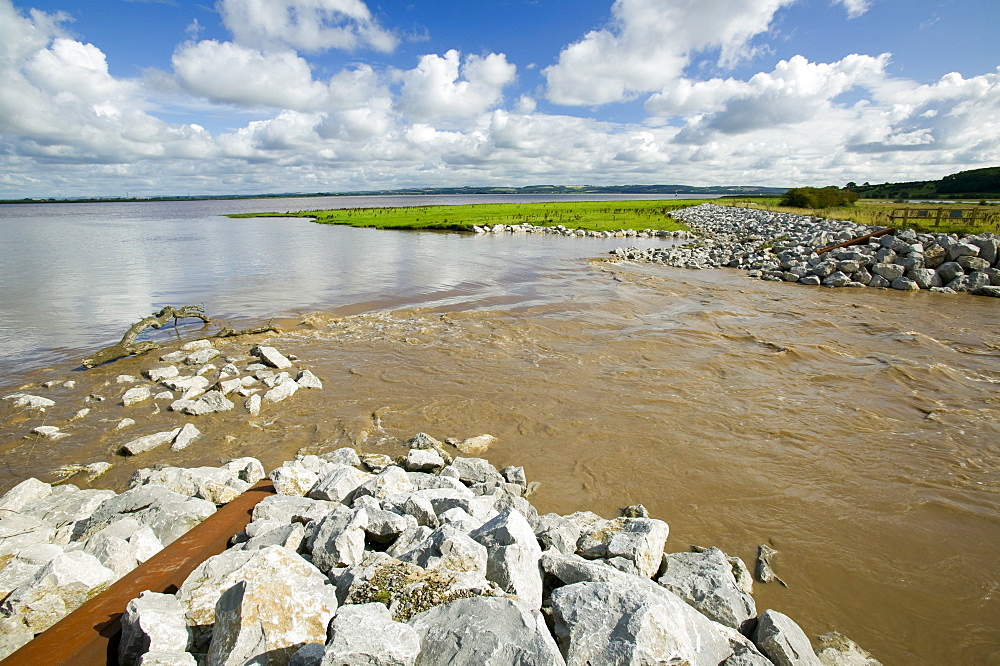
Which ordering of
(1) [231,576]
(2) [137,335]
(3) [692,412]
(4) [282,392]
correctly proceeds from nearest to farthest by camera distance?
(1) [231,576], (3) [692,412], (4) [282,392], (2) [137,335]

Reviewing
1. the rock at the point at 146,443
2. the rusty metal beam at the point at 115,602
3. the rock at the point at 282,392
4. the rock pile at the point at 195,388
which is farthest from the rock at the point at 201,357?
the rusty metal beam at the point at 115,602

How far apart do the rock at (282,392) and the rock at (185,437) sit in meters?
1.59

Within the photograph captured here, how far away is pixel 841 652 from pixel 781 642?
117 cm

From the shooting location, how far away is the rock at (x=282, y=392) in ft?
32.4

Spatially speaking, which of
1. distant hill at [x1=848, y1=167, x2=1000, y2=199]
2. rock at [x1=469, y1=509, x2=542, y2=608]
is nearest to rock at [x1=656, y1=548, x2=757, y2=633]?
rock at [x1=469, y1=509, x2=542, y2=608]

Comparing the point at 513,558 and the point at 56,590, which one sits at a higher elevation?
the point at 513,558

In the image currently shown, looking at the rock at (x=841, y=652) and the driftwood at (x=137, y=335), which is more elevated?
the driftwood at (x=137, y=335)

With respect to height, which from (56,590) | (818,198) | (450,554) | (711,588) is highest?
(818,198)

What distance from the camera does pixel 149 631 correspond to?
10.7 ft

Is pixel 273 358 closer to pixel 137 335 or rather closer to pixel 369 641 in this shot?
pixel 137 335

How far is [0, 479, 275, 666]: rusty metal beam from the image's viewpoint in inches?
136

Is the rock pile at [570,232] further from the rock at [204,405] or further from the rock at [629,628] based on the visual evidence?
the rock at [629,628]

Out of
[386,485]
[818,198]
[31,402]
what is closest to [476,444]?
[386,485]

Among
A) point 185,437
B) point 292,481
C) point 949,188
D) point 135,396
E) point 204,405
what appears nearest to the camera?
point 292,481
